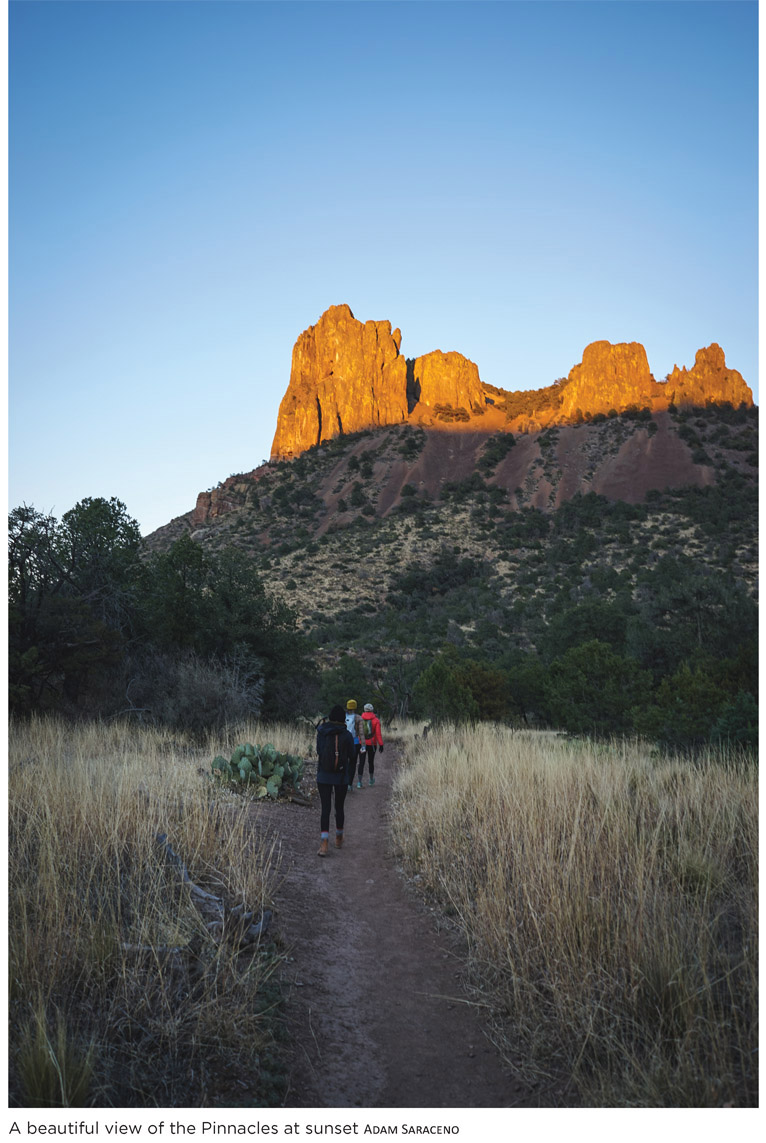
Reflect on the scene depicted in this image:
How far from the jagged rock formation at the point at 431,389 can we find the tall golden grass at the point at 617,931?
3013 inches

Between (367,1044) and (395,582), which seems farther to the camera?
(395,582)

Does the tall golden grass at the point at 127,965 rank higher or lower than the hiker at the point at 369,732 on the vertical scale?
higher

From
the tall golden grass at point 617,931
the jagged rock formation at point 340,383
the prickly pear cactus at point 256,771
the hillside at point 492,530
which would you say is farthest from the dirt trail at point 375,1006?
the jagged rock formation at point 340,383

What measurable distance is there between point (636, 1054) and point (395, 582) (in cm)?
4470

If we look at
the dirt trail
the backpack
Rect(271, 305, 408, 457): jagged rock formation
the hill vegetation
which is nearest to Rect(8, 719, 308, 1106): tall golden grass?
the dirt trail

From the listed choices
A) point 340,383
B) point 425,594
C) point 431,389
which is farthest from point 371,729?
point 431,389

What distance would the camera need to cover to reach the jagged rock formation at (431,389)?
79.0 meters

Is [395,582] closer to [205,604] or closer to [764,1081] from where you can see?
[205,604]

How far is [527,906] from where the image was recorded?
161 inches

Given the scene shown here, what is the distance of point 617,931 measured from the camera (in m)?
3.47

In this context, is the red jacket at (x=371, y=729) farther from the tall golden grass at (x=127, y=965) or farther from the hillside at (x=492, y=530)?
the hillside at (x=492, y=530)

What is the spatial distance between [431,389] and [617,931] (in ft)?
296

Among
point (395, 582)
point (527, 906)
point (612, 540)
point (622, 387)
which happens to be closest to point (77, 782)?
point (527, 906)

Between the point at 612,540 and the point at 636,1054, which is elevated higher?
the point at 612,540
